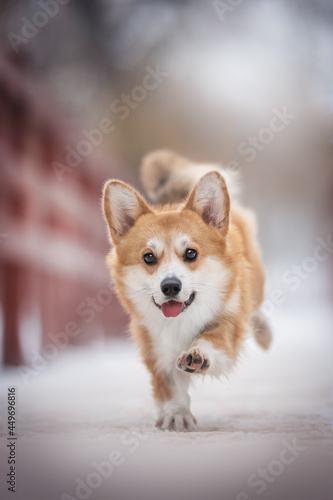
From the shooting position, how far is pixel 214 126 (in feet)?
5.89

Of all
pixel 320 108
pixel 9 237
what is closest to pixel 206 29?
pixel 320 108

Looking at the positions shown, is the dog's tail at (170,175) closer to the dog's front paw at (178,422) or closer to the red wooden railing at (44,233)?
the red wooden railing at (44,233)

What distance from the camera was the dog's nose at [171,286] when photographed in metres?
1.23

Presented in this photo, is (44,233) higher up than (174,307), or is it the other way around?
(44,233)

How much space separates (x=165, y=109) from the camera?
70.6 inches

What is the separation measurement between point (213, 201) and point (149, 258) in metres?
0.22

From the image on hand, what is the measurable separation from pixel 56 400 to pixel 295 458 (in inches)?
28.7

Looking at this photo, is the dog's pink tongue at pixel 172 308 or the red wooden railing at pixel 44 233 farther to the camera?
the red wooden railing at pixel 44 233

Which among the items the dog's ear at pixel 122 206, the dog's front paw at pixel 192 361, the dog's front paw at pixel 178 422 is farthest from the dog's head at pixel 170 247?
the dog's front paw at pixel 178 422

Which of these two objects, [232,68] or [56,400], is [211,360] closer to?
[56,400]

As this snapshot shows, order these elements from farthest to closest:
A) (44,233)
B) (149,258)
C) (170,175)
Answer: (44,233) → (170,175) → (149,258)

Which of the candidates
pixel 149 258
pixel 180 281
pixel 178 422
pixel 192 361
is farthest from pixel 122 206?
pixel 178 422

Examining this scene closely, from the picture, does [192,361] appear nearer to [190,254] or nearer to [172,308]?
[172,308]

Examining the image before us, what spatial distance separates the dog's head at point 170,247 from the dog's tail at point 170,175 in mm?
196
